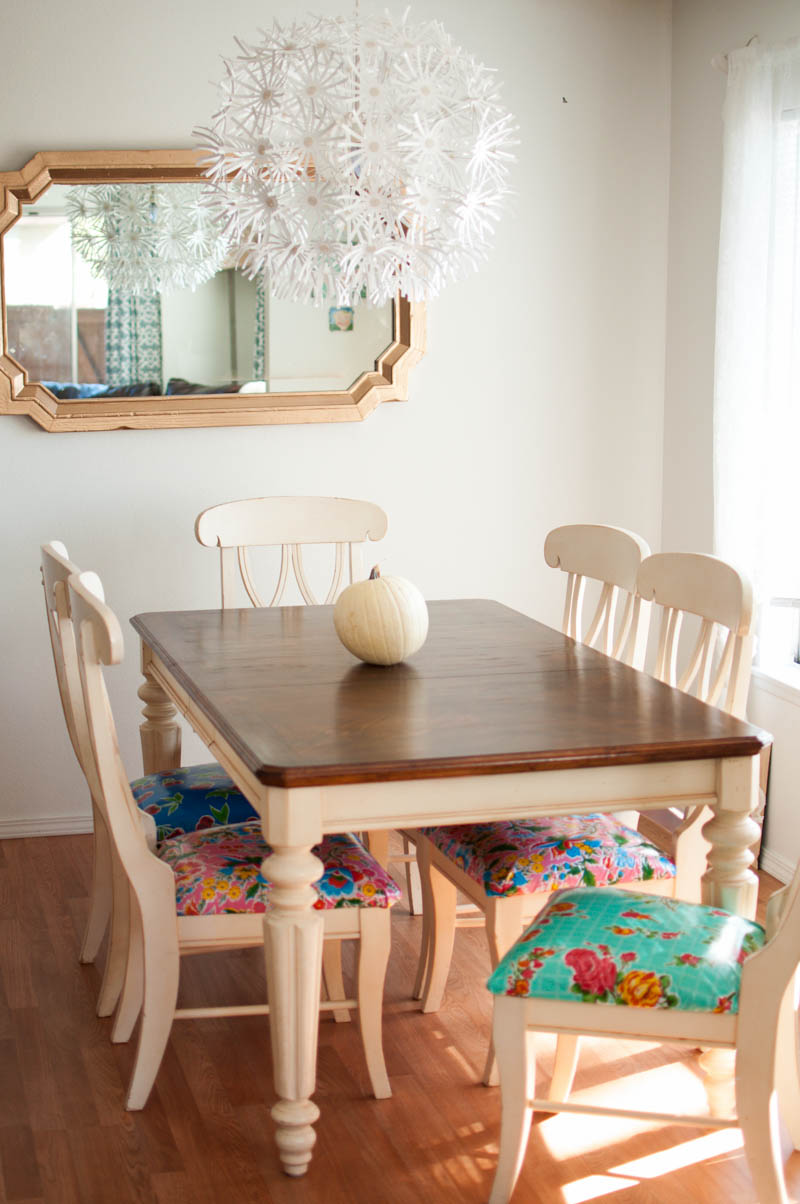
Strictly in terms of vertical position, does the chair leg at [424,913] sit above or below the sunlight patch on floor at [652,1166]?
above

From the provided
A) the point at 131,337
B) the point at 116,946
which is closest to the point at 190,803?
the point at 116,946

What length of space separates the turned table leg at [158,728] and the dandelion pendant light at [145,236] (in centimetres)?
124

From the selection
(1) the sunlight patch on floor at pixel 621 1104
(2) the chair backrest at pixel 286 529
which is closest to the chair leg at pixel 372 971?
(1) the sunlight patch on floor at pixel 621 1104

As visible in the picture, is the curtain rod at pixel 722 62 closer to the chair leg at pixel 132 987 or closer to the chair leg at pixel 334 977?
the chair leg at pixel 334 977

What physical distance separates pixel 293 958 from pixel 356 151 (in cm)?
132

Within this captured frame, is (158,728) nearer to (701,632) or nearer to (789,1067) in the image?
(701,632)

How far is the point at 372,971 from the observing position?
2.23 metres

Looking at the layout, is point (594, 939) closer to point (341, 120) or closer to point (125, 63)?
point (341, 120)

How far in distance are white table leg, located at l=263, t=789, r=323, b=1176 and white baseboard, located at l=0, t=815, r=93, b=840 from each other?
195cm

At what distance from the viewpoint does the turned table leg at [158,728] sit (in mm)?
3000

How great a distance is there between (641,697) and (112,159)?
89.1 inches

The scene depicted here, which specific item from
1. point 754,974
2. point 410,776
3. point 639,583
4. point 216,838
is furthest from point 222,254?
point 754,974

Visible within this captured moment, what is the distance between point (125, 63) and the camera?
364cm

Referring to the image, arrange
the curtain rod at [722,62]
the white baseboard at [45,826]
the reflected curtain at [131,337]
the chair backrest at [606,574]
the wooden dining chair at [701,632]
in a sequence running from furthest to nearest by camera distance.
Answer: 1. the white baseboard at [45,826]
2. the reflected curtain at [131,337]
3. the curtain rod at [722,62]
4. the chair backrest at [606,574]
5. the wooden dining chair at [701,632]
